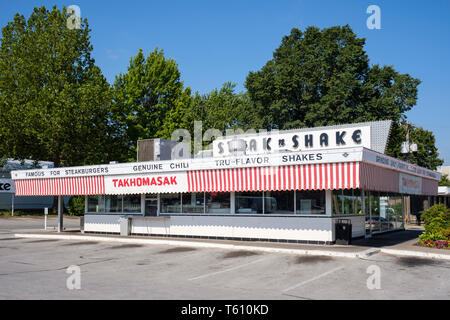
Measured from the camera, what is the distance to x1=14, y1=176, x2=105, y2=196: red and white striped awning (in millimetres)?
23797

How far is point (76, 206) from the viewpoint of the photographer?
47875mm

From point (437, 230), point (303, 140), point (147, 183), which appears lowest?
point (437, 230)

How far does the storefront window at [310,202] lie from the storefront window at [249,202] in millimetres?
1938

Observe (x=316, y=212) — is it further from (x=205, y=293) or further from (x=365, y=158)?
(x=205, y=293)

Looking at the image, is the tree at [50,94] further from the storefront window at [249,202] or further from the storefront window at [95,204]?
the storefront window at [249,202]

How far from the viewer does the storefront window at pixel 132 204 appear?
23.7 metres

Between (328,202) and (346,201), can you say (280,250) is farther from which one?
(346,201)

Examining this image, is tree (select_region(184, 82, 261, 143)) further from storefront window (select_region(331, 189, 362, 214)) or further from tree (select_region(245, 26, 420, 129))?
storefront window (select_region(331, 189, 362, 214))

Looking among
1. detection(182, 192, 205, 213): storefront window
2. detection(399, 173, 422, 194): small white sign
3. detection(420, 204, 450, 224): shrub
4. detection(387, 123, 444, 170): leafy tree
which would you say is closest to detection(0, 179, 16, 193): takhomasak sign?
detection(182, 192, 205, 213): storefront window

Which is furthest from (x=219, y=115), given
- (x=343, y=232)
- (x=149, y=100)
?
(x=343, y=232)

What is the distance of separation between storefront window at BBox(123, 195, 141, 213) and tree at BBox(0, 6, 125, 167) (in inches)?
762

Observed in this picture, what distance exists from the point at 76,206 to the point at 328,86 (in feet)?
102

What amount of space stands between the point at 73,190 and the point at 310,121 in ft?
90.0

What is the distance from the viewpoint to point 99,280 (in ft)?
36.6
